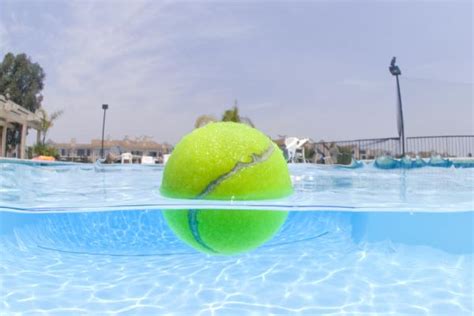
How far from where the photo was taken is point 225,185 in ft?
11.2

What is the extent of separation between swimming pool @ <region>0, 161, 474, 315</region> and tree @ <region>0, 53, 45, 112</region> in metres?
38.5

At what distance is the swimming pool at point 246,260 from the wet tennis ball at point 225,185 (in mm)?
103

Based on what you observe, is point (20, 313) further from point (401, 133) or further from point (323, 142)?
point (323, 142)

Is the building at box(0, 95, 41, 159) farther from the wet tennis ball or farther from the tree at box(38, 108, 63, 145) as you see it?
the wet tennis ball

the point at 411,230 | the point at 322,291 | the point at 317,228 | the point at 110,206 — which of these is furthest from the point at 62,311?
the point at 411,230

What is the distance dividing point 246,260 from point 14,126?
29489 millimetres

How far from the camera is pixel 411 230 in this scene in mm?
4957

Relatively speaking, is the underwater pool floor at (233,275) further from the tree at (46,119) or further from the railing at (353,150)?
the tree at (46,119)

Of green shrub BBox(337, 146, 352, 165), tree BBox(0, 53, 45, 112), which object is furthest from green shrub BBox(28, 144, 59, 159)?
green shrub BBox(337, 146, 352, 165)

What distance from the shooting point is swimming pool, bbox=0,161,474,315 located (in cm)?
314

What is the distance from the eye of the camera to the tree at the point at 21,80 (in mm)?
37031

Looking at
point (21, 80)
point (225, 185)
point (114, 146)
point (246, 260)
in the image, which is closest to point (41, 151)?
point (21, 80)

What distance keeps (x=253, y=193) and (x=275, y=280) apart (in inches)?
36.6

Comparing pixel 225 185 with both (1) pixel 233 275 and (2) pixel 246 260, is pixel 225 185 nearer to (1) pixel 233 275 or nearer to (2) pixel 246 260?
(1) pixel 233 275
